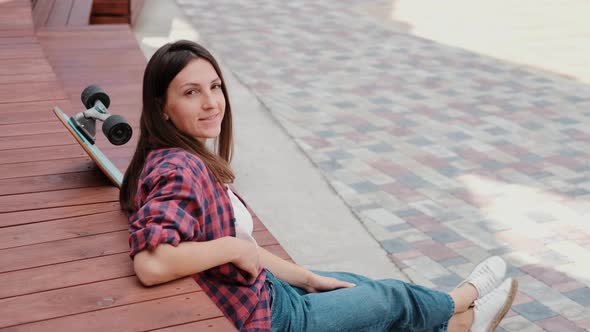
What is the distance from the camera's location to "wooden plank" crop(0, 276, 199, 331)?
187cm

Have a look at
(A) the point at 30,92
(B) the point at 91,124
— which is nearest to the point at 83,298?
(B) the point at 91,124

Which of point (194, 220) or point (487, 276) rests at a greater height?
point (194, 220)

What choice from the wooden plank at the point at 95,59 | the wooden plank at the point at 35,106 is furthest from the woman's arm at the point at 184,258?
the wooden plank at the point at 95,59

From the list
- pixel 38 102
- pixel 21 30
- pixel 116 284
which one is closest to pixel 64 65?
pixel 21 30

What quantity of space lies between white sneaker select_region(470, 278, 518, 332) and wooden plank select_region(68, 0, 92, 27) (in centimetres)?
435

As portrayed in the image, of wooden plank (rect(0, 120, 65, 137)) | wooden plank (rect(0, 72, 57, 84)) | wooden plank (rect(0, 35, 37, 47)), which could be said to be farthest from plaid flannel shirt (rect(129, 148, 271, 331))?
wooden plank (rect(0, 35, 37, 47))

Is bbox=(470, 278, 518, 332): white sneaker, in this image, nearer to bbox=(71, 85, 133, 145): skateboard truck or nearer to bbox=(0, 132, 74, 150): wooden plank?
bbox=(71, 85, 133, 145): skateboard truck

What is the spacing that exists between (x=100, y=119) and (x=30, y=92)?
1.12 meters

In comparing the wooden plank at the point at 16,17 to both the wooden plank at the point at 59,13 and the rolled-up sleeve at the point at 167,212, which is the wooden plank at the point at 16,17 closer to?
the wooden plank at the point at 59,13

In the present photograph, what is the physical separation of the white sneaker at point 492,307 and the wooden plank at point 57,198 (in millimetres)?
1300

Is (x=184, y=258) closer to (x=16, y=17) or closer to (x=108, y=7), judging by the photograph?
(x=16, y=17)

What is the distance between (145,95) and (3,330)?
0.77 metres

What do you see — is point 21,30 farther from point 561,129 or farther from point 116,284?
point 561,129

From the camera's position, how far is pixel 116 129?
2439mm
